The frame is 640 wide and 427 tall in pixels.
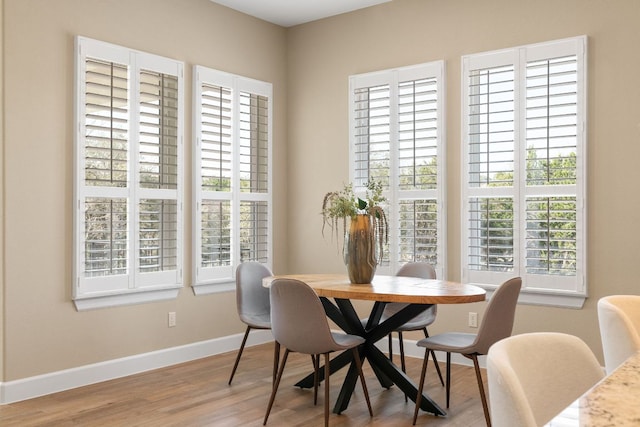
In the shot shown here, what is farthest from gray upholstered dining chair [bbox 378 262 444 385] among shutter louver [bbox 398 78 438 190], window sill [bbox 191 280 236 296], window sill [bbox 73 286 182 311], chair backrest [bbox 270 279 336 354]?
window sill [bbox 73 286 182 311]

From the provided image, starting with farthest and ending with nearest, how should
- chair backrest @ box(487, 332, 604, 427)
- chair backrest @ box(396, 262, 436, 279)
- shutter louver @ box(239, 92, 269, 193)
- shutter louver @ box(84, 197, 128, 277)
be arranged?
shutter louver @ box(239, 92, 269, 193) < chair backrest @ box(396, 262, 436, 279) < shutter louver @ box(84, 197, 128, 277) < chair backrest @ box(487, 332, 604, 427)

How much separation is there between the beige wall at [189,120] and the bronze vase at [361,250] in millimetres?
1191

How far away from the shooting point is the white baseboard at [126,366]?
12.8ft

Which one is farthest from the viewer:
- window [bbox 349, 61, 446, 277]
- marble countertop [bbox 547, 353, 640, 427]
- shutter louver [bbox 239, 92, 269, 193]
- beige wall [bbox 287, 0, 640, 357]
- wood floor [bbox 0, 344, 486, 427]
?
shutter louver [bbox 239, 92, 269, 193]

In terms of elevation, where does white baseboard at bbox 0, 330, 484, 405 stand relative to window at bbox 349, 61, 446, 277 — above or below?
below

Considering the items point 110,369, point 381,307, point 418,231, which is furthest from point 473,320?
point 110,369

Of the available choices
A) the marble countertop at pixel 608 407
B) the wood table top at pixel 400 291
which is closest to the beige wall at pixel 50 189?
the wood table top at pixel 400 291

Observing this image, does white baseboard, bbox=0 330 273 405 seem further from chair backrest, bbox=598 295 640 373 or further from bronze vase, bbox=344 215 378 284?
chair backrest, bbox=598 295 640 373

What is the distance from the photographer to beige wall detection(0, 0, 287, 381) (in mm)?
3879

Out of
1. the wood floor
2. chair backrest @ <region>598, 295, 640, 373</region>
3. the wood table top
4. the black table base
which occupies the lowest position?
the wood floor

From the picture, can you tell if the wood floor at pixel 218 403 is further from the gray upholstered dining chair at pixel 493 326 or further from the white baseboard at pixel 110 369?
the gray upholstered dining chair at pixel 493 326

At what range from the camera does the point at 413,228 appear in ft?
16.7

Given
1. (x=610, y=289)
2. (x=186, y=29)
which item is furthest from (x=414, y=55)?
(x=610, y=289)

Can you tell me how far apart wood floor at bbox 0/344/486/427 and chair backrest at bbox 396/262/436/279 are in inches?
29.6
